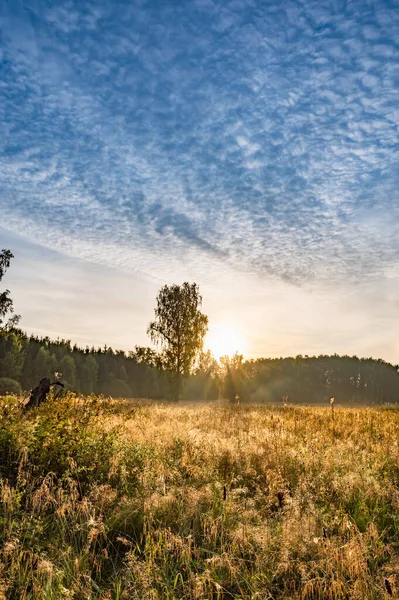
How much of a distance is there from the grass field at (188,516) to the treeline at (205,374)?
32589mm

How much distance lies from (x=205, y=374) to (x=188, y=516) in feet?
332

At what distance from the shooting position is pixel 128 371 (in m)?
89.0

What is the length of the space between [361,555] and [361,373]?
123m

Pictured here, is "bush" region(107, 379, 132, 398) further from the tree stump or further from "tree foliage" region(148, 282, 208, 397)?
the tree stump

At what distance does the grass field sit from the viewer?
3.05m

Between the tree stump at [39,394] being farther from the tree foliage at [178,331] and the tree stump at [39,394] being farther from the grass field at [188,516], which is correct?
the tree foliage at [178,331]

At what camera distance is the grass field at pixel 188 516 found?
305cm

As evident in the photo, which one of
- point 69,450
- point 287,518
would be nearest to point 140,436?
point 69,450

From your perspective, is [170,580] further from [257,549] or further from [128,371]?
[128,371]

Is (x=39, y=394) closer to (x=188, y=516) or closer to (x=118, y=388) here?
(x=188, y=516)

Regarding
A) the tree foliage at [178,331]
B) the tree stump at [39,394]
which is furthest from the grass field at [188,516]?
the tree foliage at [178,331]

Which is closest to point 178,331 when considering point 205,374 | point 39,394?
point 39,394

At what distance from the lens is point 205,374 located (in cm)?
10388

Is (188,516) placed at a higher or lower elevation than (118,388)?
higher
